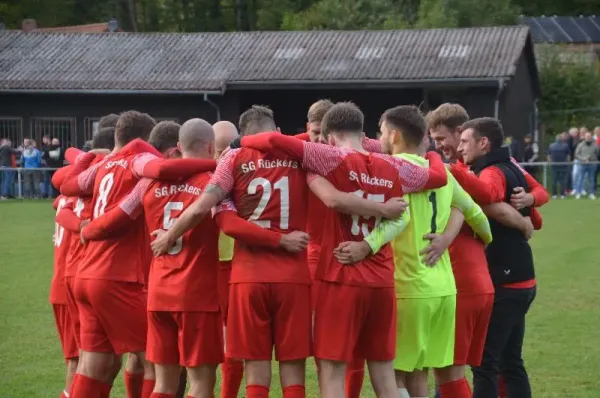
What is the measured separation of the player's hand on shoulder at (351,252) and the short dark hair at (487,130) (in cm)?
140

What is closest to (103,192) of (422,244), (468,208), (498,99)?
(422,244)

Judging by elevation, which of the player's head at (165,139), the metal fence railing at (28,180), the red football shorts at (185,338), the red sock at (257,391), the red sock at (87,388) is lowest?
the metal fence railing at (28,180)

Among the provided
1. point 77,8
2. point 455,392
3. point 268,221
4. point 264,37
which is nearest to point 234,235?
point 268,221

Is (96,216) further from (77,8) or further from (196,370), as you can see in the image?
(77,8)

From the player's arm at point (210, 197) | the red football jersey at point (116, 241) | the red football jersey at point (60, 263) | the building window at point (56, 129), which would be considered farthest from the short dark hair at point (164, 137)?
the building window at point (56, 129)

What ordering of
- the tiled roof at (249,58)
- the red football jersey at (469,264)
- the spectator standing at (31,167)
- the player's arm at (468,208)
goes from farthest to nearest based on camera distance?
1. the tiled roof at (249,58)
2. the spectator standing at (31,167)
3. the red football jersey at (469,264)
4. the player's arm at (468,208)

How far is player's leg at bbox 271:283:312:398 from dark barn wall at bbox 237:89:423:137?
32719mm

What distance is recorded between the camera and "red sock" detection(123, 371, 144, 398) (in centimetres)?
781

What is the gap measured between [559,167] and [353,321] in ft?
85.9

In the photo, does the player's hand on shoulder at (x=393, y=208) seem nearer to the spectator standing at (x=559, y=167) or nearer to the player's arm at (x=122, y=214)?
the player's arm at (x=122, y=214)

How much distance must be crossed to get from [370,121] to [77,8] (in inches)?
1516

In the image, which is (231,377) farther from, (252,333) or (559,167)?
(559,167)

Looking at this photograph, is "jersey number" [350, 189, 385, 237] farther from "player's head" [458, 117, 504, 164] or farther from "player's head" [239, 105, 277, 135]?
"player's head" [458, 117, 504, 164]

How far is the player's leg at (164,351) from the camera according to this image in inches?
270
